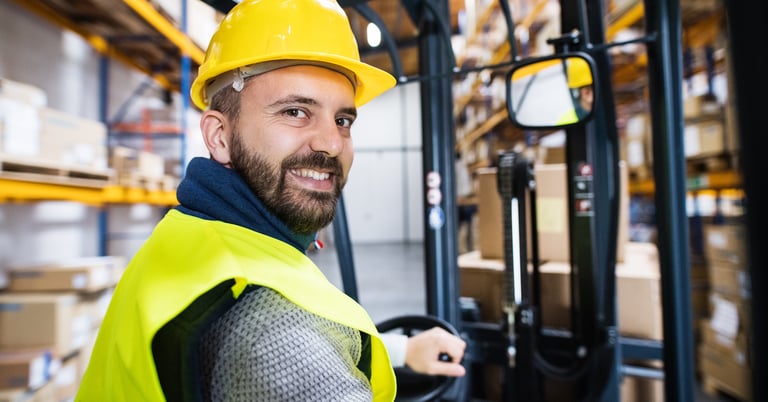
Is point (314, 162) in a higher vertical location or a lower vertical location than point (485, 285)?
higher

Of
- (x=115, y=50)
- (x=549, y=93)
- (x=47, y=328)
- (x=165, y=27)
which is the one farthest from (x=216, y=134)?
(x=115, y=50)

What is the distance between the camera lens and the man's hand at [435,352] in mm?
1457

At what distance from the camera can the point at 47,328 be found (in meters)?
3.17

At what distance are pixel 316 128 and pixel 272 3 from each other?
11.8 inches

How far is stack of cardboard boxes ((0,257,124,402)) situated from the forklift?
261 centimetres

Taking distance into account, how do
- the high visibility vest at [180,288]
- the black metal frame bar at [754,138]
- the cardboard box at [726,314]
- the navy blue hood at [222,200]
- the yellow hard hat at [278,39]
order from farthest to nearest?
1. the cardboard box at [726,314]
2. the yellow hard hat at [278,39]
3. the navy blue hood at [222,200]
4. the high visibility vest at [180,288]
5. the black metal frame bar at [754,138]

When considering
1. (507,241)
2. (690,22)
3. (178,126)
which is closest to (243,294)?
(507,241)

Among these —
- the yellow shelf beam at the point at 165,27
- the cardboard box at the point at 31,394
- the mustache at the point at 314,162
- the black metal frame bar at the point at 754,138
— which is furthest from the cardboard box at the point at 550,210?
the cardboard box at the point at 31,394

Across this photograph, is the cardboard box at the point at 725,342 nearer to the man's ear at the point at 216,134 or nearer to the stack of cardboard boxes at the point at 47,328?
the man's ear at the point at 216,134

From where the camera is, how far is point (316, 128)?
3.42ft

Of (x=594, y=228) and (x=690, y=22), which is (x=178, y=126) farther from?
(x=690, y=22)

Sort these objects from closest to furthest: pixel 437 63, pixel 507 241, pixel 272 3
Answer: pixel 272 3 < pixel 507 241 < pixel 437 63

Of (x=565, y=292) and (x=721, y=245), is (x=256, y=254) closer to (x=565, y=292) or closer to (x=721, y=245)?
(x=565, y=292)

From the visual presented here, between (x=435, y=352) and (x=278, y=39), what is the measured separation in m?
1.09
